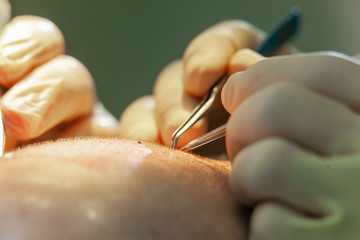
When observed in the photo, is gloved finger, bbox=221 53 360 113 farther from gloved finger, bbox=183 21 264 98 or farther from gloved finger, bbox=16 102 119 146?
gloved finger, bbox=16 102 119 146

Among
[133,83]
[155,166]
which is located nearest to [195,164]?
[155,166]

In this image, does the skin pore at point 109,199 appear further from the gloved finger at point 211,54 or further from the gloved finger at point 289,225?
the gloved finger at point 211,54

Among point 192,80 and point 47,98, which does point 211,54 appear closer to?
point 192,80

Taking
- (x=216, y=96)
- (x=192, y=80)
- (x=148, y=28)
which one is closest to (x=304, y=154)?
(x=216, y=96)

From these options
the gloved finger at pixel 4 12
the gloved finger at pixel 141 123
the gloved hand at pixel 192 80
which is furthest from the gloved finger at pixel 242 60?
the gloved finger at pixel 4 12

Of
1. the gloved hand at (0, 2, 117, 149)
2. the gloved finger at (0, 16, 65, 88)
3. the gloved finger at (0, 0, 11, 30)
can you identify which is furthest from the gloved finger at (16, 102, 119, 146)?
the gloved finger at (0, 0, 11, 30)

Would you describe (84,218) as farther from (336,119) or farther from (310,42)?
(310,42)
